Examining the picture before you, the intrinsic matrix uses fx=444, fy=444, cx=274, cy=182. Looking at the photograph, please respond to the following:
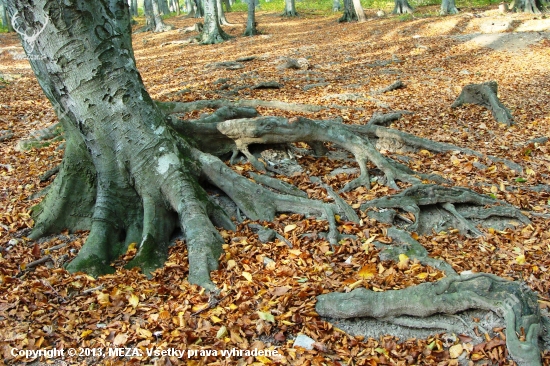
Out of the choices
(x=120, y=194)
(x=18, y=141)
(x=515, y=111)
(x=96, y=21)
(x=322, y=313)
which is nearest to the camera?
(x=322, y=313)

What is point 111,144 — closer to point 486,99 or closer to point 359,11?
point 486,99

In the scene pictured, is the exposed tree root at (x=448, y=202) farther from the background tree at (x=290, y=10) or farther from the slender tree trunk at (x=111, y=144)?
the background tree at (x=290, y=10)

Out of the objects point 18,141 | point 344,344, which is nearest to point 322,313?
point 344,344

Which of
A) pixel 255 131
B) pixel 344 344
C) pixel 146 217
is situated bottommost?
pixel 344 344

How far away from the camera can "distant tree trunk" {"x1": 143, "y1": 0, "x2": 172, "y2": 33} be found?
91.2ft

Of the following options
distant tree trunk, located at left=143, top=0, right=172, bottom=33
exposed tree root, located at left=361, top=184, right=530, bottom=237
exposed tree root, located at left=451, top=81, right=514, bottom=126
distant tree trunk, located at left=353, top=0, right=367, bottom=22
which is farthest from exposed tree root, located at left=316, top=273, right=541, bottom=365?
distant tree trunk, located at left=143, top=0, right=172, bottom=33

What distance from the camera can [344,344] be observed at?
3.42 meters

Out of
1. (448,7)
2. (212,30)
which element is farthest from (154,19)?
(448,7)

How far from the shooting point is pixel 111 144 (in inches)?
194

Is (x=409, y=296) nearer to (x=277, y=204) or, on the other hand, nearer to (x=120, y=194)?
(x=277, y=204)

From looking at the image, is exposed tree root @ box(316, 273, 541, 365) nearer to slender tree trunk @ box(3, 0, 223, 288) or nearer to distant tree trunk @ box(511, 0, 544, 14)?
slender tree trunk @ box(3, 0, 223, 288)

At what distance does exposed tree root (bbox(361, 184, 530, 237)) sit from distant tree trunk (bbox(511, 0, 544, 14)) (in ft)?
62.8

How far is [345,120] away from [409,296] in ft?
18.1

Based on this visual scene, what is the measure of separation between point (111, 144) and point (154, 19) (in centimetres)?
2575
